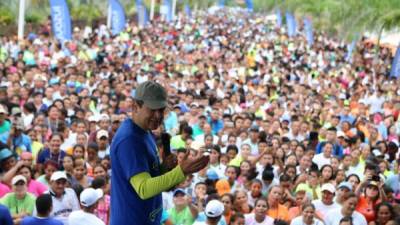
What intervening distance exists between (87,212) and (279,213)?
239 centimetres

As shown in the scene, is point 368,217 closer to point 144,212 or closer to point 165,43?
point 144,212

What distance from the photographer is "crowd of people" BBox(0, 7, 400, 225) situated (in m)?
7.24

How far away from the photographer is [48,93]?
42.7 feet

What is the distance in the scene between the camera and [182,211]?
7445mm

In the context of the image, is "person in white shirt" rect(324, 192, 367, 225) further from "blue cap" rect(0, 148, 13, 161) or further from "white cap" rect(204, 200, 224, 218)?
"blue cap" rect(0, 148, 13, 161)

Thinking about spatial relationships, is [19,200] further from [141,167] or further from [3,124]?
[141,167]

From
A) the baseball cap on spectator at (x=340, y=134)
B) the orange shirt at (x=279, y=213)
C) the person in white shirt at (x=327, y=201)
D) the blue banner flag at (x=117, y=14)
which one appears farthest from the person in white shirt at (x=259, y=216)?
the blue banner flag at (x=117, y=14)

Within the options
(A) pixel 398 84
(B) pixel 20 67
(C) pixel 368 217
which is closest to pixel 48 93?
(B) pixel 20 67

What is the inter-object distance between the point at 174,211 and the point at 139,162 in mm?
4052

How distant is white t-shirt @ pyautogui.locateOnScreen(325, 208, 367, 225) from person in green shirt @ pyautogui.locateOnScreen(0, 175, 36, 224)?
2867 mm

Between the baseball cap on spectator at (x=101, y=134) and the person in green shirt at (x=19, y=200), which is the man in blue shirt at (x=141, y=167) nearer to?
the person in green shirt at (x=19, y=200)

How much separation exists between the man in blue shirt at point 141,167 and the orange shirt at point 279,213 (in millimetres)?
4312

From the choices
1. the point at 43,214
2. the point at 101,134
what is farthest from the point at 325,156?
the point at 43,214

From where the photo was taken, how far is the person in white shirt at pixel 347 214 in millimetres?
7488
